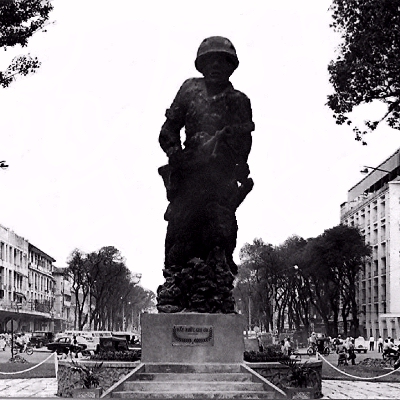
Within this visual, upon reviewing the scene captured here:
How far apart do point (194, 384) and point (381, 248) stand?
6300 cm

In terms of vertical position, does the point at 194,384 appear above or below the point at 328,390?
above

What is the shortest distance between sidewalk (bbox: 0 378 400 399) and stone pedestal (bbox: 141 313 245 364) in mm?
2441

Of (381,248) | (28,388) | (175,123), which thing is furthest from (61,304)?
(175,123)

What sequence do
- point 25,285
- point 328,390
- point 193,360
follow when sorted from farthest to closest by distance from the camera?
point 25,285
point 328,390
point 193,360

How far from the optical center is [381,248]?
71812mm

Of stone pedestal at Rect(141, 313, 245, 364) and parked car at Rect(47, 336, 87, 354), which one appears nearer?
stone pedestal at Rect(141, 313, 245, 364)

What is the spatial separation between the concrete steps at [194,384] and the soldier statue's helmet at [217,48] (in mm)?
5350

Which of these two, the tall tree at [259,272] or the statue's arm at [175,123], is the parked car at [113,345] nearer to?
the statue's arm at [175,123]

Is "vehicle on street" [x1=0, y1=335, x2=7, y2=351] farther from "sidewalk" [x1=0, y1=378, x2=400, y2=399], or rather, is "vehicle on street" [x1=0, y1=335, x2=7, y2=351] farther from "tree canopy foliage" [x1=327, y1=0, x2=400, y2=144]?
"tree canopy foliage" [x1=327, y1=0, x2=400, y2=144]

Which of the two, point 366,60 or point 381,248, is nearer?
point 366,60

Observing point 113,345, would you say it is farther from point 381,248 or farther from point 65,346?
point 381,248

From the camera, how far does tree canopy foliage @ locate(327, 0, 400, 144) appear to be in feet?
58.5

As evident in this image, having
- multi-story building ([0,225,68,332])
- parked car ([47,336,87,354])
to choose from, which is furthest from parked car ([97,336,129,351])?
multi-story building ([0,225,68,332])

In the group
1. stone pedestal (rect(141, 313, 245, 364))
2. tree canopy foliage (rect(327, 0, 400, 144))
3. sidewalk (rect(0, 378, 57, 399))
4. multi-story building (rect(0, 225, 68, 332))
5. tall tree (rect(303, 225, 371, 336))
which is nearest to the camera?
stone pedestal (rect(141, 313, 245, 364))
